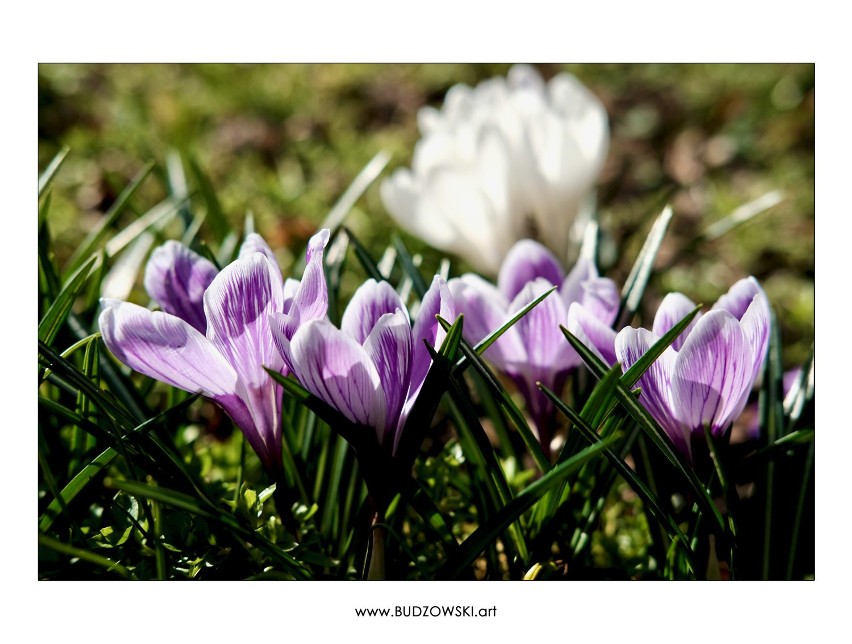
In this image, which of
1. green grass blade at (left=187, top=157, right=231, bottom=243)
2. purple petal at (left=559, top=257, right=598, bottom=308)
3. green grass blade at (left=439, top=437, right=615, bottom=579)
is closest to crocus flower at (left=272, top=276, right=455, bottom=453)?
green grass blade at (left=439, top=437, right=615, bottom=579)

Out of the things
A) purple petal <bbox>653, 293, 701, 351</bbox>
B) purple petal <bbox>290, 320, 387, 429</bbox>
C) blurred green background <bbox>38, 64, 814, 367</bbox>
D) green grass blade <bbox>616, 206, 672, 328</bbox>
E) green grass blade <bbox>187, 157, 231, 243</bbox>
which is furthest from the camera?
blurred green background <bbox>38, 64, 814, 367</bbox>

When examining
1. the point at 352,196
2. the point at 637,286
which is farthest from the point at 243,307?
the point at 352,196

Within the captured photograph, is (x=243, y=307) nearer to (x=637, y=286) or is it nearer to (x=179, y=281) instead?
(x=179, y=281)

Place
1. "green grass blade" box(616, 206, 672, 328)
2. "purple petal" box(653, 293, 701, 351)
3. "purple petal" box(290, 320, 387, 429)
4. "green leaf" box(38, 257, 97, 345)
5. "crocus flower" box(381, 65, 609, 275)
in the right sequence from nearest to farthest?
"purple petal" box(290, 320, 387, 429) → "purple petal" box(653, 293, 701, 351) → "green leaf" box(38, 257, 97, 345) → "green grass blade" box(616, 206, 672, 328) → "crocus flower" box(381, 65, 609, 275)

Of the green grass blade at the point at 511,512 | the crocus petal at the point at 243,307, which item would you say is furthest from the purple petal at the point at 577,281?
the crocus petal at the point at 243,307

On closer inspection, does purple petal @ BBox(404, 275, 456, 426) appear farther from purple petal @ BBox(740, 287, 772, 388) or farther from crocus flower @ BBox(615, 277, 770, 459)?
purple petal @ BBox(740, 287, 772, 388)
